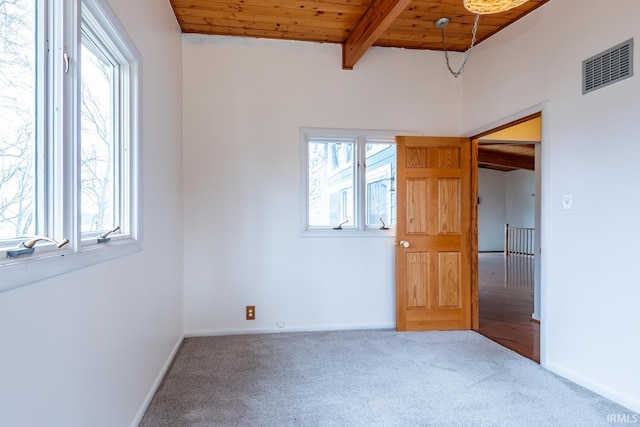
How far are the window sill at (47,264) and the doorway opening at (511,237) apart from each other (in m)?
3.25

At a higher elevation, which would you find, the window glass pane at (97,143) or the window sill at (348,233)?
Answer: the window glass pane at (97,143)

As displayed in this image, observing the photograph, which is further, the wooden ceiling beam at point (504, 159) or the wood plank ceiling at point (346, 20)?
the wooden ceiling beam at point (504, 159)

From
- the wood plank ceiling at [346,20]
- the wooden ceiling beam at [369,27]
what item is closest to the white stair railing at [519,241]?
the wood plank ceiling at [346,20]

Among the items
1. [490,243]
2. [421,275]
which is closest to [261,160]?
[421,275]

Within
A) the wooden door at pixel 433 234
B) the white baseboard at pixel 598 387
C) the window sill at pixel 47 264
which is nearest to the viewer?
the window sill at pixel 47 264

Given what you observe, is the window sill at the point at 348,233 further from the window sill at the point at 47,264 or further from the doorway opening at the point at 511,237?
the window sill at the point at 47,264

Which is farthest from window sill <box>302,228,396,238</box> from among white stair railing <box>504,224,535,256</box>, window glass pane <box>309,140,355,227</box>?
white stair railing <box>504,224,535,256</box>

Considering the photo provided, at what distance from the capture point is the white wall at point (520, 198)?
1158 centimetres

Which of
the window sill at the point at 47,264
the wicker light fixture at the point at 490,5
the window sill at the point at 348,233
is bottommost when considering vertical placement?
the window sill at the point at 348,233

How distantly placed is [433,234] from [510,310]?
178 centimetres

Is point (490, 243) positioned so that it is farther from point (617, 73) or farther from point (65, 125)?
point (65, 125)

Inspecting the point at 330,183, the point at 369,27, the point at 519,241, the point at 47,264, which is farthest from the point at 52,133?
the point at 519,241

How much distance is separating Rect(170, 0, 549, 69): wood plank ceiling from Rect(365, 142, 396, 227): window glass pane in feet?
3.23

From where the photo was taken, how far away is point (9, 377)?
0.90m
